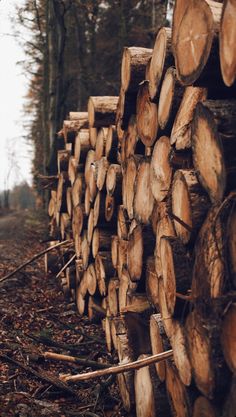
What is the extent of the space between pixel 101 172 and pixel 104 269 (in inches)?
44.2

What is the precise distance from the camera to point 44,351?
16.7 ft

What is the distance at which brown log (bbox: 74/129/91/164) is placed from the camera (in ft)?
22.0

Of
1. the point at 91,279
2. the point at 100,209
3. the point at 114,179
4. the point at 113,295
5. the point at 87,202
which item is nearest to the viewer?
the point at 114,179

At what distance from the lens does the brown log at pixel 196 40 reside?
2.71 meters

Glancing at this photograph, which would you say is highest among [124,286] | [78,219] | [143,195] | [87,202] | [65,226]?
[143,195]

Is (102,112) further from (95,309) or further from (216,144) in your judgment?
(216,144)

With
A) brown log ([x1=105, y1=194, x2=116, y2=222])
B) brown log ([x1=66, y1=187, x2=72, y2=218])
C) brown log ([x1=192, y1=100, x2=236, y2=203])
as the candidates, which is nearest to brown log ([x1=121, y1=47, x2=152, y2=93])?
brown log ([x1=105, y1=194, x2=116, y2=222])

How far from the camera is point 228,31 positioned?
244 centimetres

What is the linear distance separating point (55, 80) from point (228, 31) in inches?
396

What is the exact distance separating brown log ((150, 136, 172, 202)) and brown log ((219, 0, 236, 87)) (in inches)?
42.6

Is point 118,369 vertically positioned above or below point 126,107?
below

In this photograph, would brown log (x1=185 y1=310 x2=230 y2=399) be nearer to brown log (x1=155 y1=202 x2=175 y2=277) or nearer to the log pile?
the log pile

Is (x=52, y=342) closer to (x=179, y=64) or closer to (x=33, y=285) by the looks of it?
(x=33, y=285)

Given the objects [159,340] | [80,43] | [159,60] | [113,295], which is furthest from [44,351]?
[80,43]
